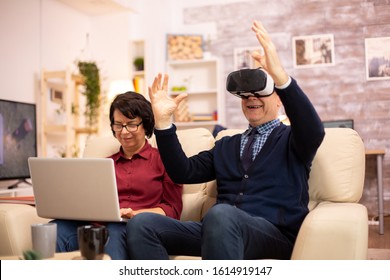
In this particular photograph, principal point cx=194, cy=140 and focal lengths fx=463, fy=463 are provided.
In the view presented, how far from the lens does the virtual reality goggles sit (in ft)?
4.91

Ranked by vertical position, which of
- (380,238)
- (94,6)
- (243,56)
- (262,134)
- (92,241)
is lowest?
(380,238)

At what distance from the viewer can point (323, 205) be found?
1.48 metres

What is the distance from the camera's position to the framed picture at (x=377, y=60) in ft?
5.21

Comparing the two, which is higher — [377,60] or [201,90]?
[201,90]

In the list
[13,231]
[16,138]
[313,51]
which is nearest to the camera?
[13,231]

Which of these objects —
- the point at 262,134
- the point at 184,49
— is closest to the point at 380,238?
the point at 262,134

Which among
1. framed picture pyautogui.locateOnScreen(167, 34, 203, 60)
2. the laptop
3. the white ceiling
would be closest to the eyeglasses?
the laptop

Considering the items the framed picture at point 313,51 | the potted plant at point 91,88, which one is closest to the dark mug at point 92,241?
the framed picture at point 313,51

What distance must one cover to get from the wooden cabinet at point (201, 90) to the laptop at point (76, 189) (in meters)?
1.97

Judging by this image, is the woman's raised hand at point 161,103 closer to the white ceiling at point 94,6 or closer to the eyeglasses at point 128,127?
the eyeglasses at point 128,127

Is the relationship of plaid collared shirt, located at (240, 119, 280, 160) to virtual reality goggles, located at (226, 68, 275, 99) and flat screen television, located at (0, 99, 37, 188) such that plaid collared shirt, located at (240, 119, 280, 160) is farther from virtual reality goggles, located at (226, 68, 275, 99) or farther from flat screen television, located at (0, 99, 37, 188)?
flat screen television, located at (0, 99, 37, 188)

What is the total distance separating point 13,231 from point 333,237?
1.02 metres

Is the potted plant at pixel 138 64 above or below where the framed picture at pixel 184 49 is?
below

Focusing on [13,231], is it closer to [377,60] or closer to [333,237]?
[333,237]
